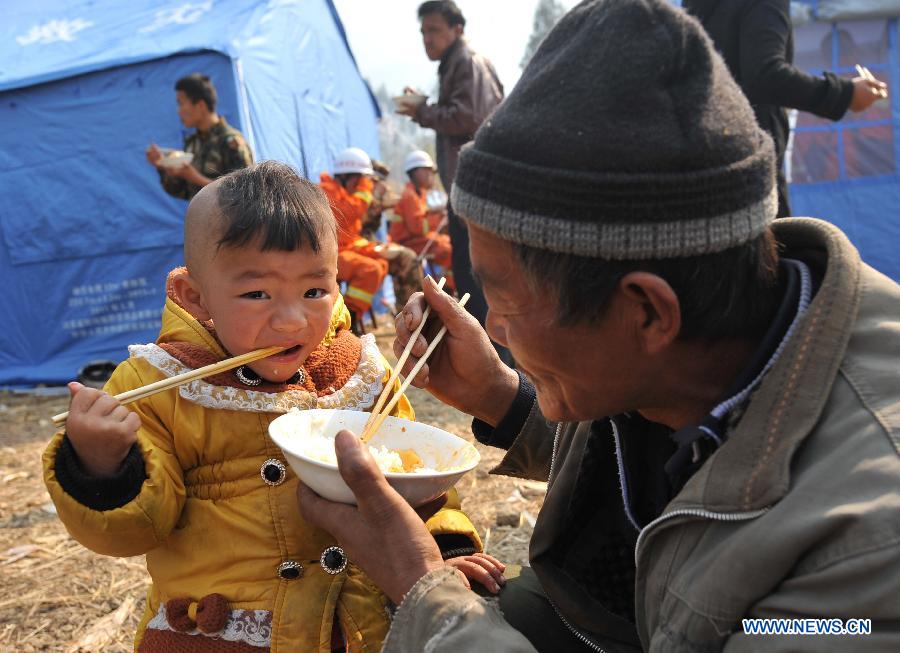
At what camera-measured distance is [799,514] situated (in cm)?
100

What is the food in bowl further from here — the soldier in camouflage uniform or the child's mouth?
the soldier in camouflage uniform

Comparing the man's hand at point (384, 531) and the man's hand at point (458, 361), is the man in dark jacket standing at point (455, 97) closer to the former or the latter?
the man's hand at point (458, 361)

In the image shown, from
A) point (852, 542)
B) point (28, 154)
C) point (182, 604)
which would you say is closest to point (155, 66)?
point (28, 154)

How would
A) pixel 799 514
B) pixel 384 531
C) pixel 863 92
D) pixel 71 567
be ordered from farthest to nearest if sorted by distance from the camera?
pixel 863 92, pixel 71 567, pixel 384 531, pixel 799 514

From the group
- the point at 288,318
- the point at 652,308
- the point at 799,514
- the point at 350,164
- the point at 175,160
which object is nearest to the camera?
the point at 799,514

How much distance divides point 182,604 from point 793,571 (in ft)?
4.34

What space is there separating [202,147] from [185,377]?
462 cm

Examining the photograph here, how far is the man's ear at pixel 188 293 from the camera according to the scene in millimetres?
1920

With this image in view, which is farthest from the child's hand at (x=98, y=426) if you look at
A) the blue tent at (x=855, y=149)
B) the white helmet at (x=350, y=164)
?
the blue tent at (x=855, y=149)

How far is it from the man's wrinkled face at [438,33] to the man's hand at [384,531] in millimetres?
4753

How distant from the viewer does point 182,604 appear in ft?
5.76

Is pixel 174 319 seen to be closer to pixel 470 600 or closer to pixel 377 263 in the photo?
pixel 470 600

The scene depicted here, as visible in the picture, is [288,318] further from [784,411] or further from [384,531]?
[784,411]

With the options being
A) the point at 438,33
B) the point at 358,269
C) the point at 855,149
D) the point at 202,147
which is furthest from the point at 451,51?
the point at 855,149
